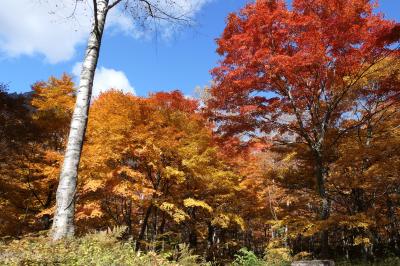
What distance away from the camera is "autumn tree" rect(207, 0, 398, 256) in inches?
470

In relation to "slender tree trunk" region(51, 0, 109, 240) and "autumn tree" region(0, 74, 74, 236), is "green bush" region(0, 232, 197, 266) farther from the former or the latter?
"autumn tree" region(0, 74, 74, 236)

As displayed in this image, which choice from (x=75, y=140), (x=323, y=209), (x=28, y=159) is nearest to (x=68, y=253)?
(x=75, y=140)

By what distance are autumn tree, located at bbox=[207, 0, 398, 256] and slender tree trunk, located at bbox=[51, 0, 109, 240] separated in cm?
669

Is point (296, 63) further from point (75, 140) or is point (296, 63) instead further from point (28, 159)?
point (28, 159)

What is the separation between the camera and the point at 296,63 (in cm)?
1192

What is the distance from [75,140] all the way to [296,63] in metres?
8.32

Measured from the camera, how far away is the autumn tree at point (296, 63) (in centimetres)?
1194

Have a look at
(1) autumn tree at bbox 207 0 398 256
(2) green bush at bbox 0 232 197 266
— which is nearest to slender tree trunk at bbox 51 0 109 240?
(2) green bush at bbox 0 232 197 266

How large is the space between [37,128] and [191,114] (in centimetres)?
842

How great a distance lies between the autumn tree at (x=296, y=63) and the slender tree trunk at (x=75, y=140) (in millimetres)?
6689

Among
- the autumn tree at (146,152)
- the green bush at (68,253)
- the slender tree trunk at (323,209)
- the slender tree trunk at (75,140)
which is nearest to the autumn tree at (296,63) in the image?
the slender tree trunk at (323,209)

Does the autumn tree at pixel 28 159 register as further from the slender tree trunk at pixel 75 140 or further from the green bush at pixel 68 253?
the green bush at pixel 68 253

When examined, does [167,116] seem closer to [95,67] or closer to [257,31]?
[257,31]

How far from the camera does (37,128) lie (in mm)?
19234
